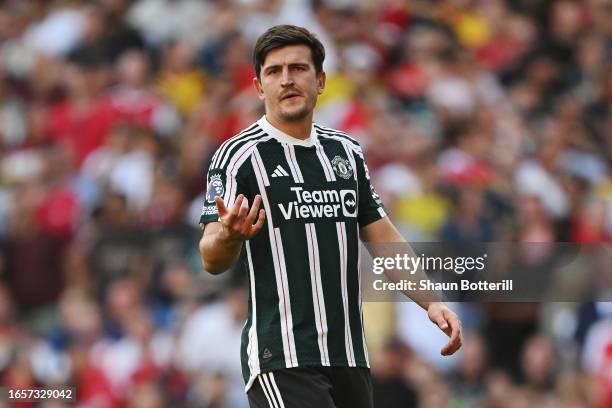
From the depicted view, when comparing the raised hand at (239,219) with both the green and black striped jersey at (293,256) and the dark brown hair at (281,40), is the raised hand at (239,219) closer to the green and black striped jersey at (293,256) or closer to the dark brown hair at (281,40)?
the green and black striped jersey at (293,256)

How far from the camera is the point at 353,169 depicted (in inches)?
218

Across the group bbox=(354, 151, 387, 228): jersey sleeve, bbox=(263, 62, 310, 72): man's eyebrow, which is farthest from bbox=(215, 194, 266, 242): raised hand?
bbox=(354, 151, 387, 228): jersey sleeve

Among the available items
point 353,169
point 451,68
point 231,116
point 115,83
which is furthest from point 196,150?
point 353,169

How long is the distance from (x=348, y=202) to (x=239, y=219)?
767 millimetres

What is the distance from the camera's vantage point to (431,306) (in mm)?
5547

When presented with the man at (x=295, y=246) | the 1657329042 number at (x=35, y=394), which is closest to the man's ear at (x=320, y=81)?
the man at (x=295, y=246)

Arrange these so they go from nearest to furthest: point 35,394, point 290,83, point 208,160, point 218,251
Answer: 1. point 218,251
2. point 290,83
3. point 35,394
4. point 208,160

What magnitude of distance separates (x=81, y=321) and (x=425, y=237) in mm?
2883

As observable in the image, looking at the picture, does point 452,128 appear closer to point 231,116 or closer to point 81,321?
point 231,116

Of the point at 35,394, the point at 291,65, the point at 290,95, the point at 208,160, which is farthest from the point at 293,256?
the point at 208,160

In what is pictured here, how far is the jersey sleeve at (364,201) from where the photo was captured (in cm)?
562

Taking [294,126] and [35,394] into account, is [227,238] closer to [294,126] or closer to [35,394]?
[294,126]

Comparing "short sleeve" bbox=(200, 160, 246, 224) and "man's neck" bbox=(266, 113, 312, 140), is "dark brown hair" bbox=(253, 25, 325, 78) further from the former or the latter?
"short sleeve" bbox=(200, 160, 246, 224)

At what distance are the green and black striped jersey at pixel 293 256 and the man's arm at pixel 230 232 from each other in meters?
0.20
